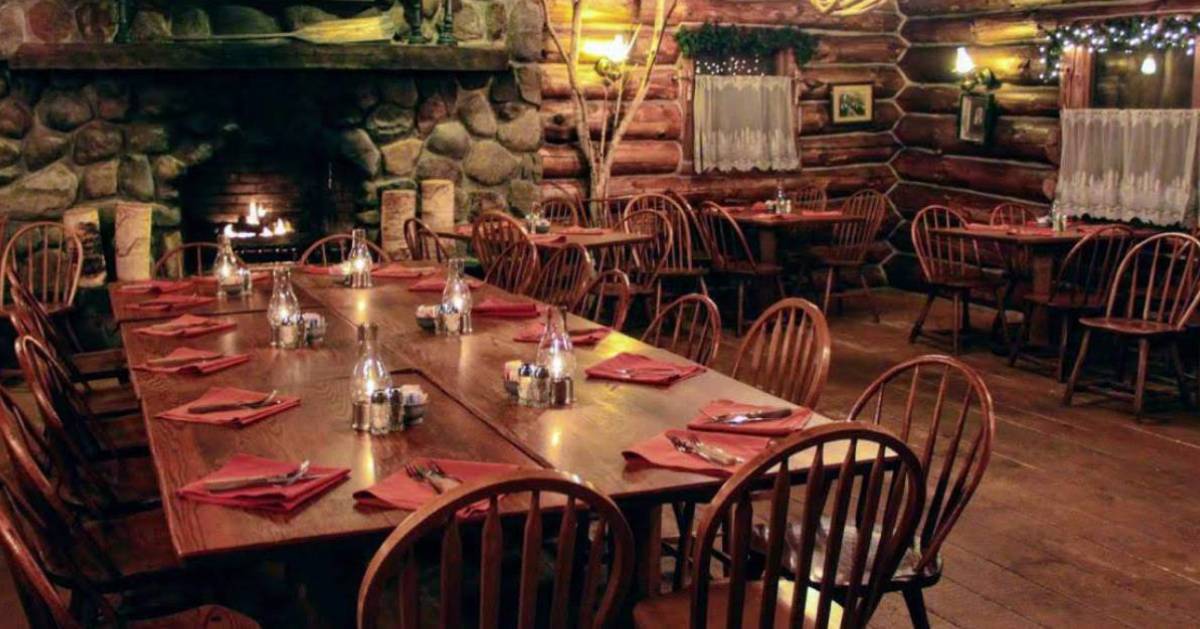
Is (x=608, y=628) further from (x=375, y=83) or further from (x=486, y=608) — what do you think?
(x=375, y=83)

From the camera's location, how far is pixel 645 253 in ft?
25.3

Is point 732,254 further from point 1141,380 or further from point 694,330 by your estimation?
point 694,330

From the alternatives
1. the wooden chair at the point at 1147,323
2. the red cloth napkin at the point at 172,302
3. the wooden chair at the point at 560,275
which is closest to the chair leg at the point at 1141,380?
the wooden chair at the point at 1147,323

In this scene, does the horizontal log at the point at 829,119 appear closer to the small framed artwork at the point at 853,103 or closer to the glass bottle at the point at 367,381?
the small framed artwork at the point at 853,103

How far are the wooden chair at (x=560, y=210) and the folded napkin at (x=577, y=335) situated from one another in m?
4.34

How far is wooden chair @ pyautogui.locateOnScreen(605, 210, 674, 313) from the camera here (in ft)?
23.8

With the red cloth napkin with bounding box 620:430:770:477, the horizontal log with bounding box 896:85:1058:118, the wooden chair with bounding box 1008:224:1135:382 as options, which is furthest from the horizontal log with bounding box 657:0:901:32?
the red cloth napkin with bounding box 620:430:770:477

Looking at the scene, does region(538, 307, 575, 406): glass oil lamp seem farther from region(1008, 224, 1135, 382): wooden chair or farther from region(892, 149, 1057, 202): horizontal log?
region(892, 149, 1057, 202): horizontal log

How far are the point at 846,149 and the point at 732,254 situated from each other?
1549 mm

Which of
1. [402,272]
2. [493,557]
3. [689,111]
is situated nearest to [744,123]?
[689,111]

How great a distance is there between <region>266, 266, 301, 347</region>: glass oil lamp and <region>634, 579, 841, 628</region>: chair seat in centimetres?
155

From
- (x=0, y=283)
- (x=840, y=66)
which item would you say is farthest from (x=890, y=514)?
(x=840, y=66)

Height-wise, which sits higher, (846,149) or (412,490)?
(846,149)

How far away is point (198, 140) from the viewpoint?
23.1ft
